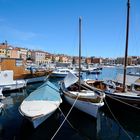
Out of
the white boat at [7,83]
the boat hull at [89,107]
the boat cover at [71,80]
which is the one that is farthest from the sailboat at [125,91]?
the white boat at [7,83]

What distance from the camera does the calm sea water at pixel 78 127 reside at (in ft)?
41.6

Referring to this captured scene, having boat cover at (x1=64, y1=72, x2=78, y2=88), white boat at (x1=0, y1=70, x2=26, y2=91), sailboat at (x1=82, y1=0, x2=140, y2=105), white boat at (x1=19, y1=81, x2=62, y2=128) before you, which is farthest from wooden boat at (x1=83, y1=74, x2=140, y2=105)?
white boat at (x1=0, y1=70, x2=26, y2=91)

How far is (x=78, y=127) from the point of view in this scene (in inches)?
564

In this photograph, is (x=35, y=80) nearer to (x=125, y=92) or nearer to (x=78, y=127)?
(x=125, y=92)

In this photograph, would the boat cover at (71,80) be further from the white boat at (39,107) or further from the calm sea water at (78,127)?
the white boat at (39,107)

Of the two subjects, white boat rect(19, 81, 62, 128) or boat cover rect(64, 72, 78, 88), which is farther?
boat cover rect(64, 72, 78, 88)

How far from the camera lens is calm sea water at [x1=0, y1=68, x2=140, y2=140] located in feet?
41.6

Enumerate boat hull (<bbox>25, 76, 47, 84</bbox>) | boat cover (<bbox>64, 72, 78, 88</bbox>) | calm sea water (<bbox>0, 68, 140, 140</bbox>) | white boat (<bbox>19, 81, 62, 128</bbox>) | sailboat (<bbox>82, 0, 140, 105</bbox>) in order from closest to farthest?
1. white boat (<bbox>19, 81, 62, 128</bbox>)
2. calm sea water (<bbox>0, 68, 140, 140</bbox>)
3. sailboat (<bbox>82, 0, 140, 105</bbox>)
4. boat cover (<bbox>64, 72, 78, 88</bbox>)
5. boat hull (<bbox>25, 76, 47, 84</bbox>)

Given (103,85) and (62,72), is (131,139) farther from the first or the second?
(62,72)

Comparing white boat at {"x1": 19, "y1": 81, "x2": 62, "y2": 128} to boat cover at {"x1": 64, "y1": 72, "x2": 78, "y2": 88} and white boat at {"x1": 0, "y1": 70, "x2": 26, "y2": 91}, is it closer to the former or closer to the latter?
boat cover at {"x1": 64, "y1": 72, "x2": 78, "y2": 88}

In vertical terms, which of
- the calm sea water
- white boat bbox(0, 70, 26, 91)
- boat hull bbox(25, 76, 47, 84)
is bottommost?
the calm sea water

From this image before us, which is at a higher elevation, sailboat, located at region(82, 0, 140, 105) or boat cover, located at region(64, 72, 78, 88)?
boat cover, located at region(64, 72, 78, 88)

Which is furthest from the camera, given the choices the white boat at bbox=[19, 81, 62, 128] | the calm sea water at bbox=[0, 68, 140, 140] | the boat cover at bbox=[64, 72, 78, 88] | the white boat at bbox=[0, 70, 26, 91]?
the white boat at bbox=[0, 70, 26, 91]

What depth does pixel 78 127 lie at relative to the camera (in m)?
14.3
